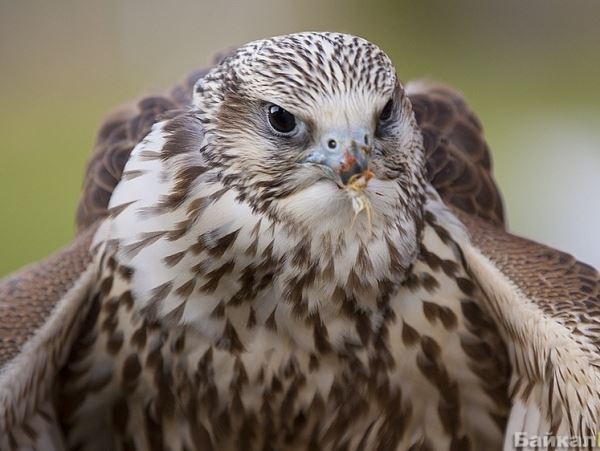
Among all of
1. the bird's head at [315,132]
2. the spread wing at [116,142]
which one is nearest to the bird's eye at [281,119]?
the bird's head at [315,132]

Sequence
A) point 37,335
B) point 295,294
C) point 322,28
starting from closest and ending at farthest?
1. point 295,294
2. point 37,335
3. point 322,28

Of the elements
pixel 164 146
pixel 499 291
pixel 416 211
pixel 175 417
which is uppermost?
pixel 164 146

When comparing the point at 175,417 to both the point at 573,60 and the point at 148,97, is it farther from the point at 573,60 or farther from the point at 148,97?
the point at 573,60

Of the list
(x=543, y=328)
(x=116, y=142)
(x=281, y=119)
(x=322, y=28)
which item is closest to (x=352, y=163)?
(x=281, y=119)

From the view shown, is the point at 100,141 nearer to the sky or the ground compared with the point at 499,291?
nearer to the sky

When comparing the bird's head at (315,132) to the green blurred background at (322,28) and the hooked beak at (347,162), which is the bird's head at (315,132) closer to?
the hooked beak at (347,162)

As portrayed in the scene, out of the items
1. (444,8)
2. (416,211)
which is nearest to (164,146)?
(416,211)

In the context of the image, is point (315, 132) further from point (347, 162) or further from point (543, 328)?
point (543, 328)
